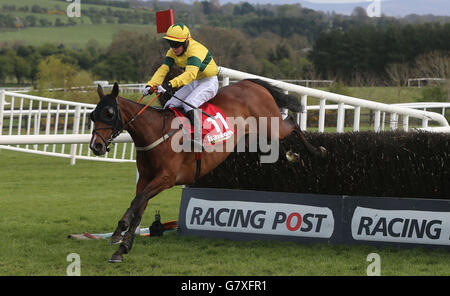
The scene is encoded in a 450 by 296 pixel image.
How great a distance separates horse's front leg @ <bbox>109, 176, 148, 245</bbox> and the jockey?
25.3 inches

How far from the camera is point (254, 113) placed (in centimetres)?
600

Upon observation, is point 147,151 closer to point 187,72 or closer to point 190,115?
point 190,115

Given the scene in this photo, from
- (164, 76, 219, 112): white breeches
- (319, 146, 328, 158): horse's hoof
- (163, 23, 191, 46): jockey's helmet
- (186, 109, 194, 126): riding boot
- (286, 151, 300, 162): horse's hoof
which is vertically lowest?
(286, 151, 300, 162): horse's hoof

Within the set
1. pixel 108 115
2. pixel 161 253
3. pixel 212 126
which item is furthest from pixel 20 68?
pixel 108 115

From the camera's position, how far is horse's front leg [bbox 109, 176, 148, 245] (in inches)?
194

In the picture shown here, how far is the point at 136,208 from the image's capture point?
16.4 ft

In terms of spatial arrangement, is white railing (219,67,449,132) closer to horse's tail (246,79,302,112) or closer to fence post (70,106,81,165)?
horse's tail (246,79,302,112)

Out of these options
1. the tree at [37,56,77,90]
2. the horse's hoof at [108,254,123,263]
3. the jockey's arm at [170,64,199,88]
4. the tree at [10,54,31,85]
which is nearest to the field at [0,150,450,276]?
the horse's hoof at [108,254,123,263]

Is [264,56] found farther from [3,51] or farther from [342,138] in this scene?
[342,138]

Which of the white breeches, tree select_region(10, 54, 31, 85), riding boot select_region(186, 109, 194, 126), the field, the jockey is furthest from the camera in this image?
tree select_region(10, 54, 31, 85)

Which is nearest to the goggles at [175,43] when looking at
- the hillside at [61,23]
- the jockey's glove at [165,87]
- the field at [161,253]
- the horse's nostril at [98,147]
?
the jockey's glove at [165,87]

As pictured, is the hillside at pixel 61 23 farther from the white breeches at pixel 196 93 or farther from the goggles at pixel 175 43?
the goggles at pixel 175 43

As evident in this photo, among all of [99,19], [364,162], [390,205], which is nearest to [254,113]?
[364,162]

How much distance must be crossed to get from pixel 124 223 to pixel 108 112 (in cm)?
82
